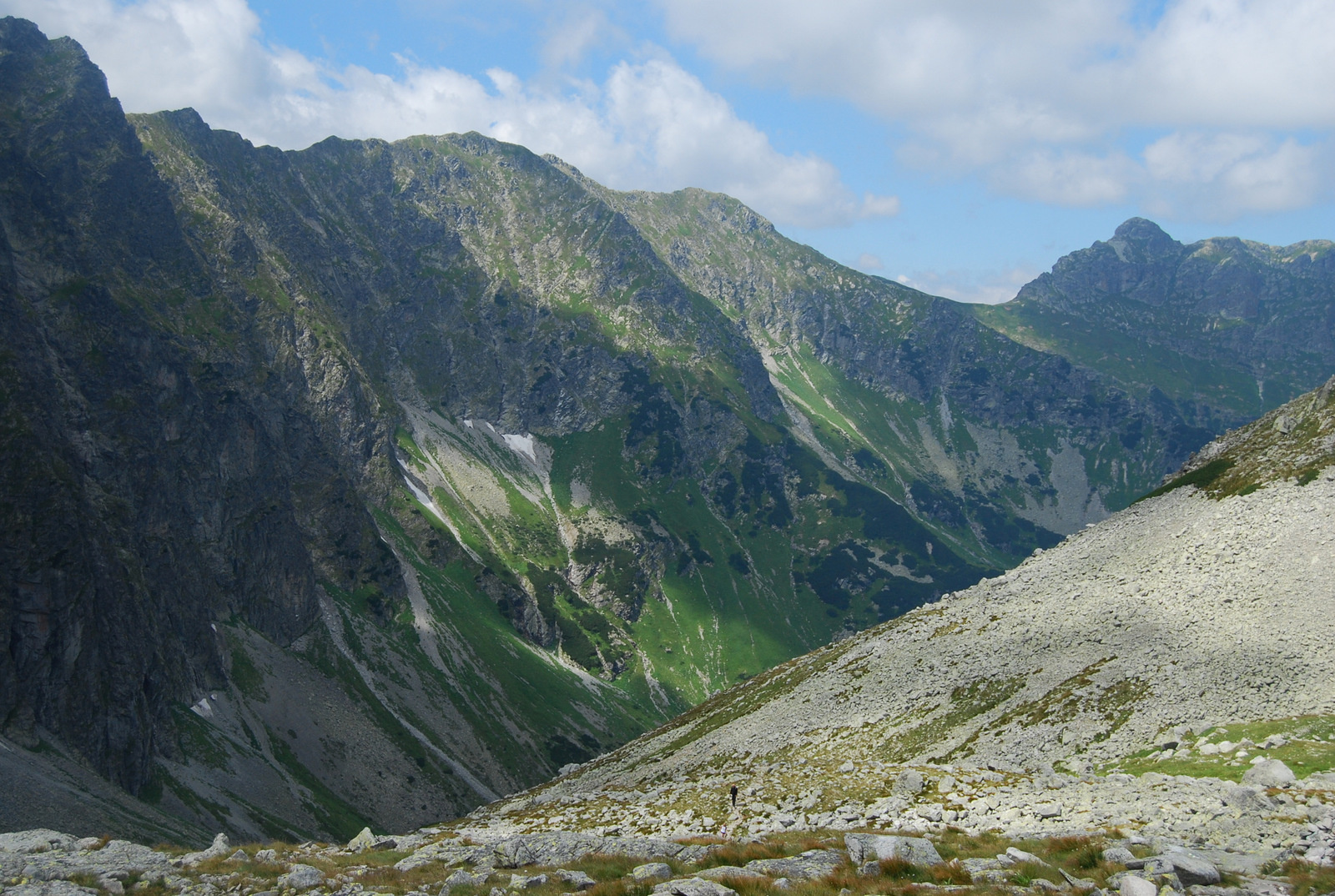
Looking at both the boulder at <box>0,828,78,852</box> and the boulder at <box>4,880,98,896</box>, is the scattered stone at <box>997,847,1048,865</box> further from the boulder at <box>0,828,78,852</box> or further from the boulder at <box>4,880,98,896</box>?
the boulder at <box>0,828,78,852</box>

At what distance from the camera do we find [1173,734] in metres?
54.5

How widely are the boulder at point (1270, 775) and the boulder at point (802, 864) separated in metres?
23.2

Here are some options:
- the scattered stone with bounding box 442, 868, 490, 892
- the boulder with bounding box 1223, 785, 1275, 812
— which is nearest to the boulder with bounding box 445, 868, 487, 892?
the scattered stone with bounding box 442, 868, 490, 892

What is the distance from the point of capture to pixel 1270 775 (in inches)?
1619

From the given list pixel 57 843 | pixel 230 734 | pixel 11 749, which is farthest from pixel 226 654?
pixel 57 843

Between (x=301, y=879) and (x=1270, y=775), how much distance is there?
4182cm

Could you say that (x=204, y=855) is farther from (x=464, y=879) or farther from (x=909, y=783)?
(x=909, y=783)

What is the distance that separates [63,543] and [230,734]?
Answer: 140 feet

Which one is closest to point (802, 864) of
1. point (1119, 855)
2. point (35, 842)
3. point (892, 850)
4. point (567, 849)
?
point (892, 850)

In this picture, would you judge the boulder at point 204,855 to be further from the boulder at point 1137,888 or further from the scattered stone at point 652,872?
the boulder at point 1137,888

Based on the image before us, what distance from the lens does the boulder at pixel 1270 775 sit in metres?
40.1

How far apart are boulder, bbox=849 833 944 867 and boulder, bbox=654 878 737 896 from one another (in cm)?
609

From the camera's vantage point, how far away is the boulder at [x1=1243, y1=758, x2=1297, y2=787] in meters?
40.1

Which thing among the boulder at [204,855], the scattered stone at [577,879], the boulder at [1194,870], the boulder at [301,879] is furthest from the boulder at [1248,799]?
the boulder at [204,855]
